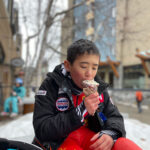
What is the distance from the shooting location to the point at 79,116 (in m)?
1.05

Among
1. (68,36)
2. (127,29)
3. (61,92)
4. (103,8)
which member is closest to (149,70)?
(127,29)

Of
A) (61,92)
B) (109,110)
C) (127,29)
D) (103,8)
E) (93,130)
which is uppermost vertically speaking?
(103,8)

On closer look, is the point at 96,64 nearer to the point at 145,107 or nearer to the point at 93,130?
the point at 93,130

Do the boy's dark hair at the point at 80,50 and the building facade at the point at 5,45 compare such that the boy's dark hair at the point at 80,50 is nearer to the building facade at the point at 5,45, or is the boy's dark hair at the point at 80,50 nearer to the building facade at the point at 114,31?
the building facade at the point at 114,31

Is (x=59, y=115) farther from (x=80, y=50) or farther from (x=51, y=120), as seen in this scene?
(x=80, y=50)

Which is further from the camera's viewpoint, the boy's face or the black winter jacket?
the boy's face

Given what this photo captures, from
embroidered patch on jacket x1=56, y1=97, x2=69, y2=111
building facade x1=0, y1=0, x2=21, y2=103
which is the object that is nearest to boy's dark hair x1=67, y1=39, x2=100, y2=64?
embroidered patch on jacket x1=56, y1=97, x2=69, y2=111

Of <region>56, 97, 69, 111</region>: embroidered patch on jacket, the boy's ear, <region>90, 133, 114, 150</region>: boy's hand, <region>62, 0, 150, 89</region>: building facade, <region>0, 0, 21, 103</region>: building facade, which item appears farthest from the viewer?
<region>0, 0, 21, 103</region>: building facade

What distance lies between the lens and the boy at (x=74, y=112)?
107cm

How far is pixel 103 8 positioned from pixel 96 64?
25.3ft

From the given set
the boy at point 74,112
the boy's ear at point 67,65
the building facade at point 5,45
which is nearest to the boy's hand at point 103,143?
the boy at point 74,112

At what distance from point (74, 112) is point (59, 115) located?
129 mm

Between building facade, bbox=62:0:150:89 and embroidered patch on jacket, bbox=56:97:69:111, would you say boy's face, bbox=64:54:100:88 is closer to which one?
embroidered patch on jacket, bbox=56:97:69:111

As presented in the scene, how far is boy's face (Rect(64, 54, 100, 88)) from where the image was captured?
46.5 inches
